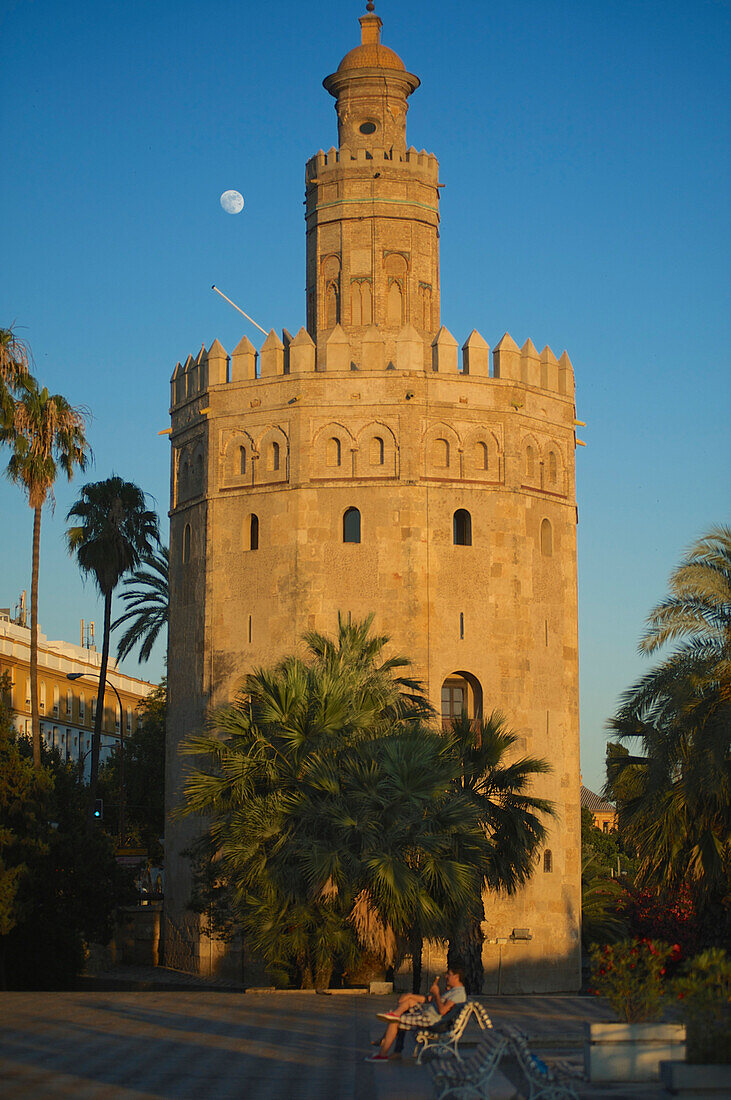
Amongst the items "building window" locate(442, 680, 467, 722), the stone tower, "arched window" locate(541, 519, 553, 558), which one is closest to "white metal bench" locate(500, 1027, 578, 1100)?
the stone tower

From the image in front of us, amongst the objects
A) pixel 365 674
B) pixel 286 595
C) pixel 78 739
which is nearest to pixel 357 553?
pixel 286 595

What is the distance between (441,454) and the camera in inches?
1180

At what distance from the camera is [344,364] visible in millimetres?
30109

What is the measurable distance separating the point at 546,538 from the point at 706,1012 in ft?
66.2

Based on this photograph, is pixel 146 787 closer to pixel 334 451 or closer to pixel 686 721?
pixel 334 451

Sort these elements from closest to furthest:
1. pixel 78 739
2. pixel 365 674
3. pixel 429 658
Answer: pixel 365 674 < pixel 429 658 < pixel 78 739

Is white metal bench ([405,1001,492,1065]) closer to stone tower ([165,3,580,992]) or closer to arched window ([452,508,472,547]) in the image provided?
stone tower ([165,3,580,992])

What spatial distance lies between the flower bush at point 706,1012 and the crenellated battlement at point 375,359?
1932 centimetres

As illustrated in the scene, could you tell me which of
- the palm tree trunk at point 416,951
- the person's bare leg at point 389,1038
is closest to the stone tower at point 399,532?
the palm tree trunk at point 416,951

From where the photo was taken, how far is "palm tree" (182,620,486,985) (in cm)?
2061

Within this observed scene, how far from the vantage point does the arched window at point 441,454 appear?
2994 centimetres

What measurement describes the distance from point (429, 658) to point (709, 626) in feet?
27.7

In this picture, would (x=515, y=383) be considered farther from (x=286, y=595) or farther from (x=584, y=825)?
(x=584, y=825)

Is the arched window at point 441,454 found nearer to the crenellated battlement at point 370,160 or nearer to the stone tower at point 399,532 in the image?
Answer: the stone tower at point 399,532
